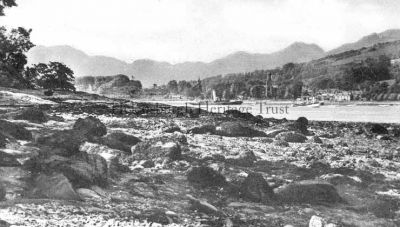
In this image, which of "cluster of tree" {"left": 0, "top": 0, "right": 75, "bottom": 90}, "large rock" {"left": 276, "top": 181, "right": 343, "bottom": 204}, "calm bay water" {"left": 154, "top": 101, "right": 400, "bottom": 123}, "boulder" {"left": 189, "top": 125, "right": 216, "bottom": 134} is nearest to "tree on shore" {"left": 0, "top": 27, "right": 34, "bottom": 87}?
"cluster of tree" {"left": 0, "top": 0, "right": 75, "bottom": 90}

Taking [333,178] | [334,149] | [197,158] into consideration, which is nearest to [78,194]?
[197,158]

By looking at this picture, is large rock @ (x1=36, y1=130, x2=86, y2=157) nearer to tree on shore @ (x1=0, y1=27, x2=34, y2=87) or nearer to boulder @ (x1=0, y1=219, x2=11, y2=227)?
boulder @ (x1=0, y1=219, x2=11, y2=227)

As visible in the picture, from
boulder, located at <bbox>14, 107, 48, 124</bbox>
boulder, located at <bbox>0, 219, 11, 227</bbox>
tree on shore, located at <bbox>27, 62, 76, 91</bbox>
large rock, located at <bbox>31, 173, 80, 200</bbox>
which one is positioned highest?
tree on shore, located at <bbox>27, 62, 76, 91</bbox>

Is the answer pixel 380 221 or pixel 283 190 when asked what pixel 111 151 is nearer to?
pixel 283 190

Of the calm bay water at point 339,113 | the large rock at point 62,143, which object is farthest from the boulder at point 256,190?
the calm bay water at point 339,113

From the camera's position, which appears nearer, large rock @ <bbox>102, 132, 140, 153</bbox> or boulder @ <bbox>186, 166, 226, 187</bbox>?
boulder @ <bbox>186, 166, 226, 187</bbox>

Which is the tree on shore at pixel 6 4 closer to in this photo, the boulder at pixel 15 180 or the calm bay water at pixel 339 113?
the boulder at pixel 15 180
